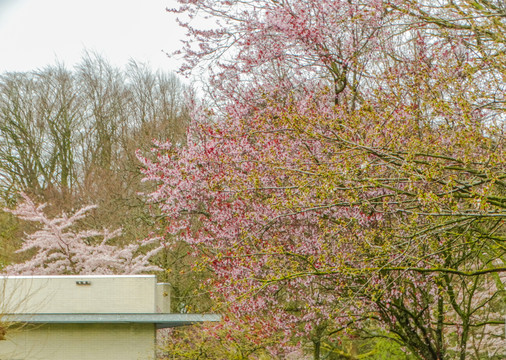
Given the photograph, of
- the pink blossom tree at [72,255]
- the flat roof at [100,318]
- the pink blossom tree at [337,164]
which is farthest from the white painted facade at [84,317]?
the pink blossom tree at [337,164]

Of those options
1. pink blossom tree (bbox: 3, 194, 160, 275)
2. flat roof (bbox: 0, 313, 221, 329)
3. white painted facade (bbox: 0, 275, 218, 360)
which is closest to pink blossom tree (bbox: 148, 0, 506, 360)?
flat roof (bbox: 0, 313, 221, 329)

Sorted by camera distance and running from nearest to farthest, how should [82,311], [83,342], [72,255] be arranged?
1. [83,342]
2. [82,311]
3. [72,255]

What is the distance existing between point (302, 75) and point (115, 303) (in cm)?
733

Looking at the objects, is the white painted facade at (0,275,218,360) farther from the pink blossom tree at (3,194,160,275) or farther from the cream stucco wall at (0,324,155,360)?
the pink blossom tree at (3,194,160,275)

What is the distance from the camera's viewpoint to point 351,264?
8945mm

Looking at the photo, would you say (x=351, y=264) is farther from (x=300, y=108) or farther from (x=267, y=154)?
(x=300, y=108)

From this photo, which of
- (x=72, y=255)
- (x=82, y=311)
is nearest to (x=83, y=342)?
(x=82, y=311)

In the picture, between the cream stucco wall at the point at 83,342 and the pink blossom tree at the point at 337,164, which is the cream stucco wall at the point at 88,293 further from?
the pink blossom tree at the point at 337,164

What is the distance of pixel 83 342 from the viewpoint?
15.9 m

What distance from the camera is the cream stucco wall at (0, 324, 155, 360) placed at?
51.5ft

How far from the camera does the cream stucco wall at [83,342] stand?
15691 millimetres

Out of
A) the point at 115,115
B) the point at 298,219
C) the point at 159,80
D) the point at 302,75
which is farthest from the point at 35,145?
the point at 298,219

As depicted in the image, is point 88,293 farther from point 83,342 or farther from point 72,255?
point 72,255

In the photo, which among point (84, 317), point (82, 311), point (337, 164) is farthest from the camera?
point (82, 311)
